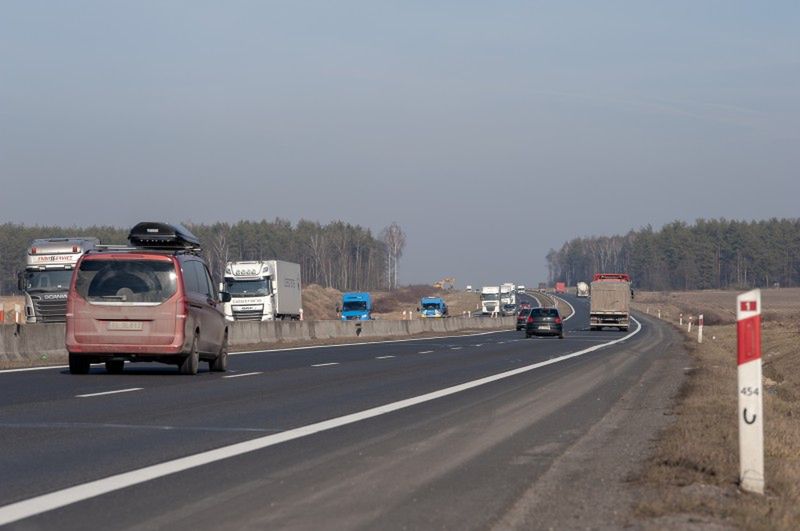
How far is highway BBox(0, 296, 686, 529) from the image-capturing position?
7.95 m

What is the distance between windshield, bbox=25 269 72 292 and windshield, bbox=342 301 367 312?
37.1m

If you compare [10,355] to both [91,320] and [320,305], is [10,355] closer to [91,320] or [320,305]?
[91,320]

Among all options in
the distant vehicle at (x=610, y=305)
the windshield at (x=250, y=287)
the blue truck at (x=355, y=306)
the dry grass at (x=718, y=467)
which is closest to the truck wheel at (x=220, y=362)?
the dry grass at (x=718, y=467)

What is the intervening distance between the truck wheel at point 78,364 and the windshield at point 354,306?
55.6 meters

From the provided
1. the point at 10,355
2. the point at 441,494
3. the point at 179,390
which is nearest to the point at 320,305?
the point at 10,355

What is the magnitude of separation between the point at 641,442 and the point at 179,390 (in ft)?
26.9

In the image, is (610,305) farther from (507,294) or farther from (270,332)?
(507,294)

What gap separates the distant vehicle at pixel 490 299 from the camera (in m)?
119

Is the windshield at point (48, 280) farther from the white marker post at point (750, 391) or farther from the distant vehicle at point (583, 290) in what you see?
the distant vehicle at point (583, 290)

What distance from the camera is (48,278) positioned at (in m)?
41.4

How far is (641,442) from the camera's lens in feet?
39.6

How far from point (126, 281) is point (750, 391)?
14.4 metres

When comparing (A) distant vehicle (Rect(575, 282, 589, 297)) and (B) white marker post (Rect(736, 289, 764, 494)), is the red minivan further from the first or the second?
(A) distant vehicle (Rect(575, 282, 589, 297))

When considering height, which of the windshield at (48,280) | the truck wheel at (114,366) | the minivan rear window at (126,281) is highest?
the windshield at (48,280)
